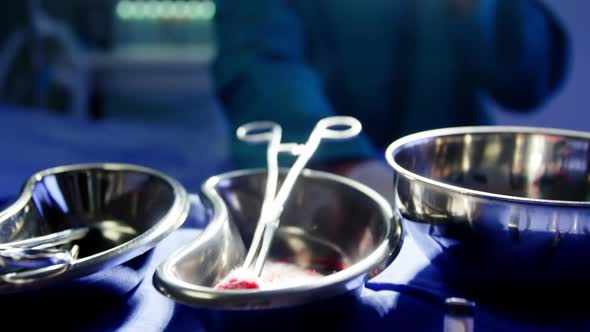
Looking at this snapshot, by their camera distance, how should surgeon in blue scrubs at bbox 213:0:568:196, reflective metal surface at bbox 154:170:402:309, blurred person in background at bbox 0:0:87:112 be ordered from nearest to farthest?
reflective metal surface at bbox 154:170:402:309, surgeon in blue scrubs at bbox 213:0:568:196, blurred person in background at bbox 0:0:87:112

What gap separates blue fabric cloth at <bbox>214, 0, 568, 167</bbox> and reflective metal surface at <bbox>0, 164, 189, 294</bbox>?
42cm

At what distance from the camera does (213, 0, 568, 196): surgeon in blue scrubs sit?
2.85 feet

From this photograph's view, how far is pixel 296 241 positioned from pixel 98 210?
14 centimetres

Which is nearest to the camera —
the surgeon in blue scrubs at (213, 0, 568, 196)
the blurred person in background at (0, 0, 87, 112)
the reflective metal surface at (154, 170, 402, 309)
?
the reflective metal surface at (154, 170, 402, 309)

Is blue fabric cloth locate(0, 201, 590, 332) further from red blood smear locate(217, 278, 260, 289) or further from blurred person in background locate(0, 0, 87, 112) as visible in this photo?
blurred person in background locate(0, 0, 87, 112)

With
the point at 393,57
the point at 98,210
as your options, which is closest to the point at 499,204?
the point at 98,210

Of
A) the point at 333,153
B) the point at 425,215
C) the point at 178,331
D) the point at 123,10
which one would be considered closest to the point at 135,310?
the point at 178,331

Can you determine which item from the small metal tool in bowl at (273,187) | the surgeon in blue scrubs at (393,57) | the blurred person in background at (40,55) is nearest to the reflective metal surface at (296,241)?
the small metal tool in bowl at (273,187)

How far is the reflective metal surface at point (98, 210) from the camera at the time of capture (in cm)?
33

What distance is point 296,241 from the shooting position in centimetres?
39

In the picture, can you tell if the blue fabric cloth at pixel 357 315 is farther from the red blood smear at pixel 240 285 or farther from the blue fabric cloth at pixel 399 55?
the blue fabric cloth at pixel 399 55

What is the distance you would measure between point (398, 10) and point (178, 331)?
0.87 metres

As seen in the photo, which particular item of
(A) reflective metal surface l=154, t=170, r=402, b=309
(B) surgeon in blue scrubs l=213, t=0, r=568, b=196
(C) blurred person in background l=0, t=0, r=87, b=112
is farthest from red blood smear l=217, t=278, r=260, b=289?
(C) blurred person in background l=0, t=0, r=87, b=112

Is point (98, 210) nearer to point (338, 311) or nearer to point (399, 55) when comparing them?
point (338, 311)
